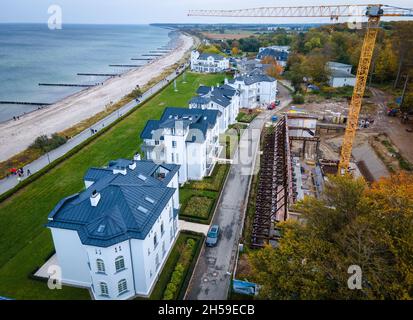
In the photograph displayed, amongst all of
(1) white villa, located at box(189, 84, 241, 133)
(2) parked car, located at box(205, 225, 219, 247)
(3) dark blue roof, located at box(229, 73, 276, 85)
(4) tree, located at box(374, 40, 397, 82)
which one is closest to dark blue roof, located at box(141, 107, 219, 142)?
(1) white villa, located at box(189, 84, 241, 133)

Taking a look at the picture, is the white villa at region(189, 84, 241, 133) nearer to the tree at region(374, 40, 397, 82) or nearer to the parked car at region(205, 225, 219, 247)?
the parked car at region(205, 225, 219, 247)

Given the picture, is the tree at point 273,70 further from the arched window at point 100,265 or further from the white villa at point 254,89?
the arched window at point 100,265

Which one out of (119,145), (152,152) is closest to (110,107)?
(119,145)

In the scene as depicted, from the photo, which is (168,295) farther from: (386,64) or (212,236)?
(386,64)

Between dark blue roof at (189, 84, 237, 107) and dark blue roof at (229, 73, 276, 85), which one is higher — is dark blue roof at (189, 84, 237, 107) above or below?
below

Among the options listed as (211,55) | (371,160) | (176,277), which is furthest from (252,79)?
(176,277)

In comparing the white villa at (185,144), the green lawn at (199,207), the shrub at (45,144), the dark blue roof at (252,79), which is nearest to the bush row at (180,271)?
the green lawn at (199,207)
